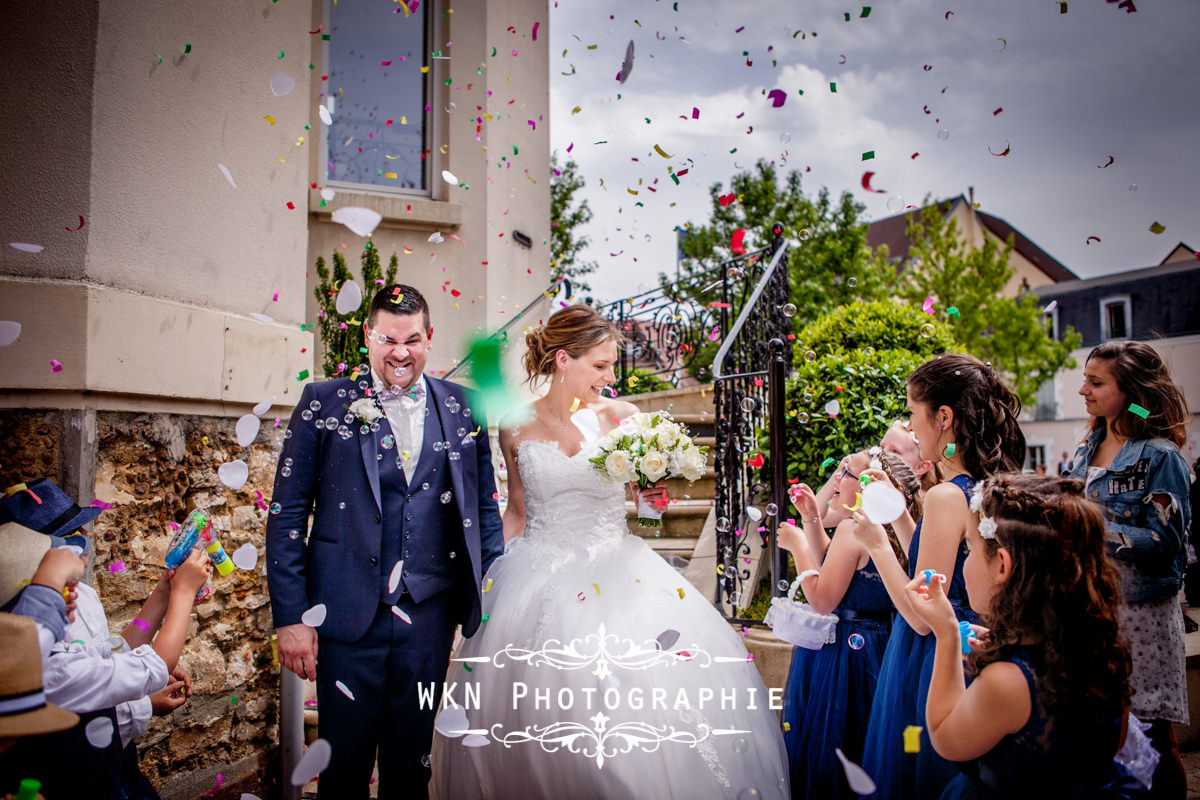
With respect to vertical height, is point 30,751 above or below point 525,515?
below

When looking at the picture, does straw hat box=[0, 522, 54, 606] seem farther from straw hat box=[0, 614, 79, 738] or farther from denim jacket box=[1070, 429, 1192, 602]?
denim jacket box=[1070, 429, 1192, 602]

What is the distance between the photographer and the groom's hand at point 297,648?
2387 mm

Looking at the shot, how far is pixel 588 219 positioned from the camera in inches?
614

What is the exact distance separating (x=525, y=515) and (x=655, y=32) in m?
2.52

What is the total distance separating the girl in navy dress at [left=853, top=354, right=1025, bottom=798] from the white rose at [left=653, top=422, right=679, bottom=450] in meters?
0.91

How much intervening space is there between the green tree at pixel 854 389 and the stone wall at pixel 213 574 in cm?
330

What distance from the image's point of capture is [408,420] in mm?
2701

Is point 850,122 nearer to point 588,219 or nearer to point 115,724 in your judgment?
point 115,724

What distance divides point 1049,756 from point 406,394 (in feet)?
7.22

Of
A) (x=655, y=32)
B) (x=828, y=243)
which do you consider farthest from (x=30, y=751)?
(x=828, y=243)

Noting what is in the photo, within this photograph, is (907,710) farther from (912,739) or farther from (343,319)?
(343,319)

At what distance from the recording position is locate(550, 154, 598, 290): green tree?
15.2 m

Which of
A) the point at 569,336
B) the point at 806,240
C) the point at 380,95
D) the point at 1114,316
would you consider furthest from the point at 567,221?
the point at 1114,316

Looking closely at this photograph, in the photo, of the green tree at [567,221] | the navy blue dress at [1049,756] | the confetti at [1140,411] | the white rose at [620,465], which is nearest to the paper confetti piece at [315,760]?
the white rose at [620,465]
